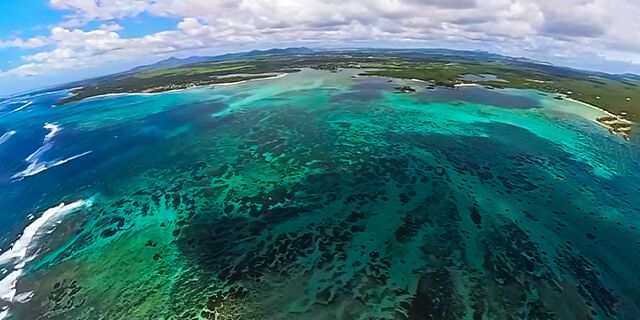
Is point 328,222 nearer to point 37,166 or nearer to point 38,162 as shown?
point 37,166

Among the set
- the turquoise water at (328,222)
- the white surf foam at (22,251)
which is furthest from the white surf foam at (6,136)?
the white surf foam at (22,251)

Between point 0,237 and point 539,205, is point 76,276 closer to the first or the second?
point 0,237

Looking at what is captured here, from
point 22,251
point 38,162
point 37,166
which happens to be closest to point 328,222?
point 22,251

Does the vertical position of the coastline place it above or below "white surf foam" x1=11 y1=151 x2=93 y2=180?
above

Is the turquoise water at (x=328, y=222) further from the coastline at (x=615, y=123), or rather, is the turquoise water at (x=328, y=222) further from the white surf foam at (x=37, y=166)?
the coastline at (x=615, y=123)

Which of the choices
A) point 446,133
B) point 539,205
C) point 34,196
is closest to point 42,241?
point 34,196

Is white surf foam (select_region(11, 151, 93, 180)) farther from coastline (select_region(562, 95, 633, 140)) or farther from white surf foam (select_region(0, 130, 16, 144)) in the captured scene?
coastline (select_region(562, 95, 633, 140))

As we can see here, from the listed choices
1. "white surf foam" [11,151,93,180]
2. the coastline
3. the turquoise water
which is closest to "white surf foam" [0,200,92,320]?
the turquoise water
